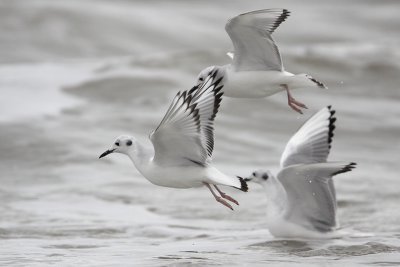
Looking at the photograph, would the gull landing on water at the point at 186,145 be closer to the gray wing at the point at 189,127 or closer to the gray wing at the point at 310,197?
the gray wing at the point at 189,127

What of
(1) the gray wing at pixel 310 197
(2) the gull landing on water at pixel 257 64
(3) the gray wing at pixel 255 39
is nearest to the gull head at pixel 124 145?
(2) the gull landing on water at pixel 257 64

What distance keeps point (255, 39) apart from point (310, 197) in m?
1.51

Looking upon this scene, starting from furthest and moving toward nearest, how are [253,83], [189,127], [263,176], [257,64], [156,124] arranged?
[156,124] < [263,176] < [257,64] < [253,83] < [189,127]

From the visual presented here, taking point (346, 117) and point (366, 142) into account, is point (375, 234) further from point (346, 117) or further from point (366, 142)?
point (346, 117)

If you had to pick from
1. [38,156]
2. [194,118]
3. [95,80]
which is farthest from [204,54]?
[194,118]

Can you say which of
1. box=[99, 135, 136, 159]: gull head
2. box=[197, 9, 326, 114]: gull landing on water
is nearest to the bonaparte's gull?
box=[197, 9, 326, 114]: gull landing on water

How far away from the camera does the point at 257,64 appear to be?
8.83 m

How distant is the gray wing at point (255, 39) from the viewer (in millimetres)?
8547

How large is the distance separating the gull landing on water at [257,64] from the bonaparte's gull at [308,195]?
59 cm

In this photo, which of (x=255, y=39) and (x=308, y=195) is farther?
(x=308, y=195)

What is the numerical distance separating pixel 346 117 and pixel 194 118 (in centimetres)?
883

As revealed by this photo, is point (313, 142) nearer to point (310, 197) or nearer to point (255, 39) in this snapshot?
point (310, 197)

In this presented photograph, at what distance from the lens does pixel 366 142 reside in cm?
1478

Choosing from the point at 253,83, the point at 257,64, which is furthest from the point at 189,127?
the point at 257,64
